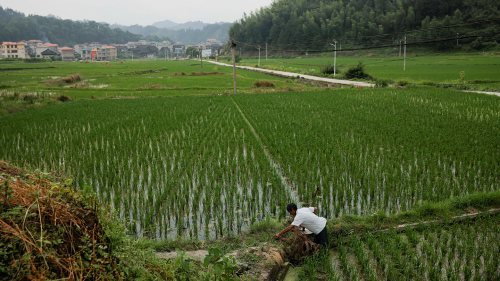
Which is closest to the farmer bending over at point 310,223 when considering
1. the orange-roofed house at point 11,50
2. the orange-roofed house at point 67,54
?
the orange-roofed house at point 11,50

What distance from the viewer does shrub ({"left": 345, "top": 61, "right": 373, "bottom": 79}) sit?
3055 centimetres

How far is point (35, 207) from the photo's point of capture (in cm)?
231

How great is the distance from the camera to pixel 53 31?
386ft

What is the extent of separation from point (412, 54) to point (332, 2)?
140ft

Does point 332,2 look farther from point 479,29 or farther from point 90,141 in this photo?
point 90,141

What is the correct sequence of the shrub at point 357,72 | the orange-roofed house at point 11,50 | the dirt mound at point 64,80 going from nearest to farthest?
the dirt mound at point 64,80 → the shrub at point 357,72 → the orange-roofed house at point 11,50

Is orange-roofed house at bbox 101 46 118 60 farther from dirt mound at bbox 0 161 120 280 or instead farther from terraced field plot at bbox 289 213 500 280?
terraced field plot at bbox 289 213 500 280

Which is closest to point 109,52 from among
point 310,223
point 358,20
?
point 358,20

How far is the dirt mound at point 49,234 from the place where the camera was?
2.13 metres

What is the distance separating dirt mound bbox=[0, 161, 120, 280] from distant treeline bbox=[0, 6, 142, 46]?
370ft

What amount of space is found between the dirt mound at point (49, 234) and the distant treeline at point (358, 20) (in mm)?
45962

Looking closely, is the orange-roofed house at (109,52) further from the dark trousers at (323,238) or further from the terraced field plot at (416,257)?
the terraced field plot at (416,257)

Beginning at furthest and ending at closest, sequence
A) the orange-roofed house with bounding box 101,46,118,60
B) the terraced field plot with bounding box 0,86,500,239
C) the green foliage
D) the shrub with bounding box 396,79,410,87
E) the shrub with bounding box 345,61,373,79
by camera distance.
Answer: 1. the orange-roofed house with bounding box 101,46,118,60
2. the shrub with bounding box 345,61,373,79
3. the shrub with bounding box 396,79,410,87
4. the terraced field plot with bounding box 0,86,500,239
5. the green foliage

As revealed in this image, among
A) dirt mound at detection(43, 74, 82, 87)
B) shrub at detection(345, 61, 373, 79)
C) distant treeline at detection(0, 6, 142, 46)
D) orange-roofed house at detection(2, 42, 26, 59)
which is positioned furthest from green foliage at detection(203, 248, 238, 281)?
distant treeline at detection(0, 6, 142, 46)
